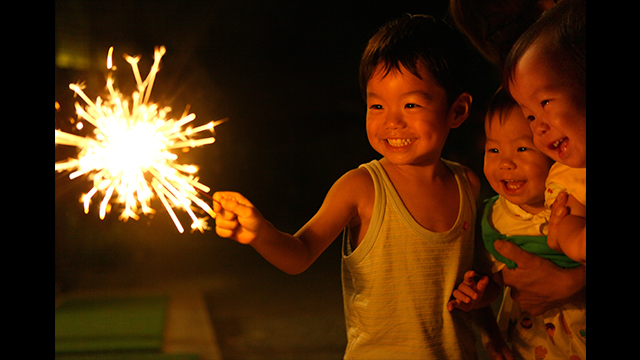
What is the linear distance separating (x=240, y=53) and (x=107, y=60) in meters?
0.25

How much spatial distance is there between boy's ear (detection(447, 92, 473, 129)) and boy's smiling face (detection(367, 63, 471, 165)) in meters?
0.01

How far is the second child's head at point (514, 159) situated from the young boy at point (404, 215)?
69 millimetres

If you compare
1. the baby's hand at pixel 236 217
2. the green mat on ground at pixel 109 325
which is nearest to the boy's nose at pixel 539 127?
the baby's hand at pixel 236 217

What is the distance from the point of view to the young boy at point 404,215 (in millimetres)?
831

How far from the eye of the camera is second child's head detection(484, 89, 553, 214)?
873mm

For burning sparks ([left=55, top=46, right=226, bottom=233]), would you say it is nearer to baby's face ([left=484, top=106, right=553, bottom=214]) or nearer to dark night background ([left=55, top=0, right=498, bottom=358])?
dark night background ([left=55, top=0, right=498, bottom=358])

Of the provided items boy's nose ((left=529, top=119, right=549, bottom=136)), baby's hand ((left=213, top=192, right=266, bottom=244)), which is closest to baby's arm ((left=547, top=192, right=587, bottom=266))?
boy's nose ((left=529, top=119, right=549, bottom=136))

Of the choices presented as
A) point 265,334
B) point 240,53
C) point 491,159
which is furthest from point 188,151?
point 491,159

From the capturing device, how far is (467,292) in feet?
2.75

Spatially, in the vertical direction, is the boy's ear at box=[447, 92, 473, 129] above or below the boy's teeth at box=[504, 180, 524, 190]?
above

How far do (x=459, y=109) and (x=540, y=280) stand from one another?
33 cm

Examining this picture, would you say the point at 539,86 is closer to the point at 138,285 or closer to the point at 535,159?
the point at 535,159

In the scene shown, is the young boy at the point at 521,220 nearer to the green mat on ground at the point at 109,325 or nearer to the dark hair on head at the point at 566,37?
the dark hair on head at the point at 566,37

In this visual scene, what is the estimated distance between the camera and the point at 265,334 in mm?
1088
